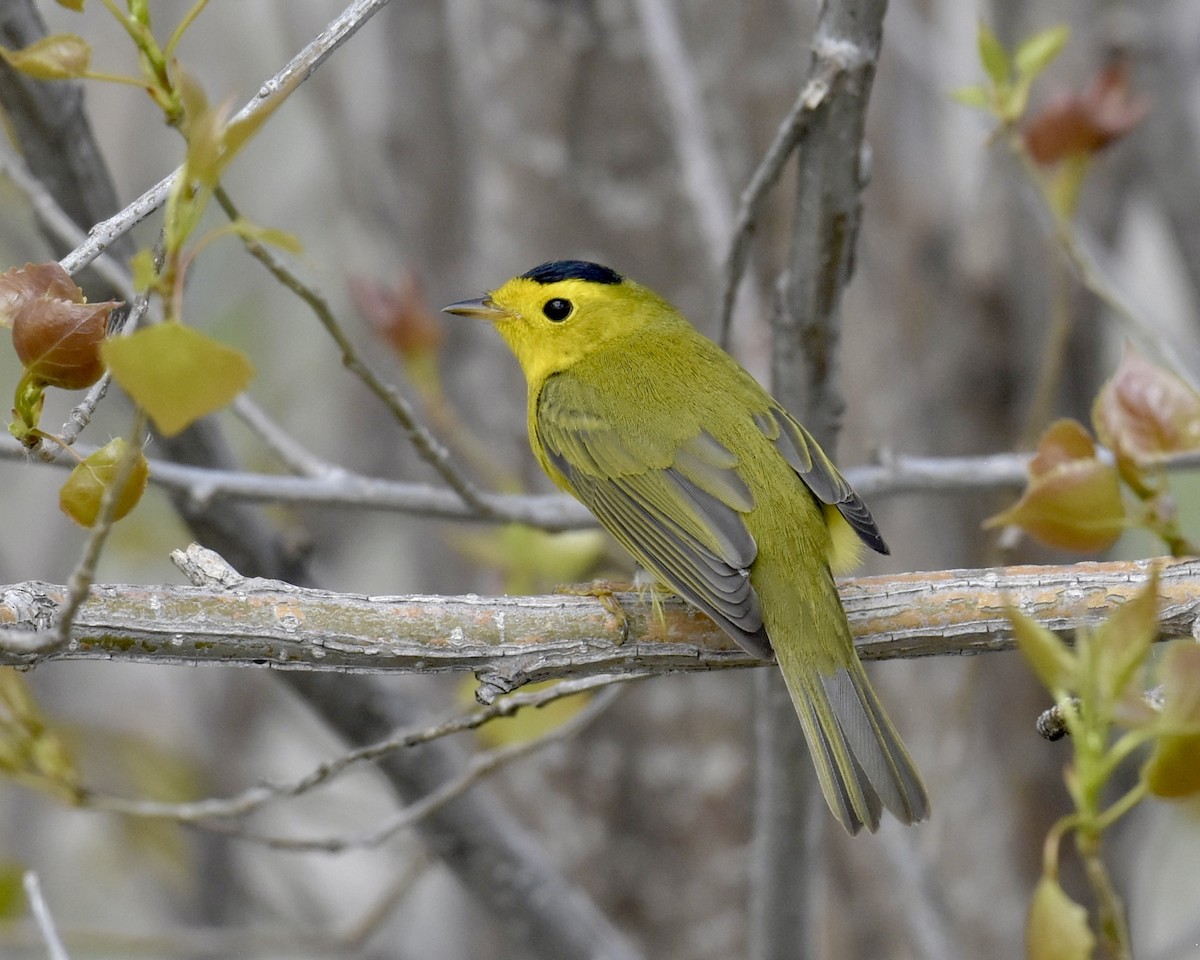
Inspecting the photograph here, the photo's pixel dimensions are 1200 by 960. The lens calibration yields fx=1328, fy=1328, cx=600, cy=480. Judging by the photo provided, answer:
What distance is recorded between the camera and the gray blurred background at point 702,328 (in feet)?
14.3

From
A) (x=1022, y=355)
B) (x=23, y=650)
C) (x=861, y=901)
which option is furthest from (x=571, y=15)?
(x=23, y=650)

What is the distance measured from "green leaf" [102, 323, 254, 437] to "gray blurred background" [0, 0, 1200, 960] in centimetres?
244

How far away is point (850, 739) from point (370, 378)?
118cm

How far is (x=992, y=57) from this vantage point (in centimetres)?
271

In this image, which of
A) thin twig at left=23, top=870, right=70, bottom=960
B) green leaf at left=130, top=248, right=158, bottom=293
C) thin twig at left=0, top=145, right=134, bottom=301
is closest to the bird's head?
thin twig at left=0, top=145, right=134, bottom=301

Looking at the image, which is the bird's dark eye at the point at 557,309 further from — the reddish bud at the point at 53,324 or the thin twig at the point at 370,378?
the reddish bud at the point at 53,324

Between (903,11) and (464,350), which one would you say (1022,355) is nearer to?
(903,11)

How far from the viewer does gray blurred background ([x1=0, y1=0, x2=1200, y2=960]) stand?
4.37 meters

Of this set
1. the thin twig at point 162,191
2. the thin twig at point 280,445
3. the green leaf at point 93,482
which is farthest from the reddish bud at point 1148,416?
the thin twig at point 280,445

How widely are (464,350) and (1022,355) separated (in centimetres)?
211

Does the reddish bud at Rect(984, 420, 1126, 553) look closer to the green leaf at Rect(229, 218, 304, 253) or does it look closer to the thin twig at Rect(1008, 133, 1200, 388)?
the green leaf at Rect(229, 218, 304, 253)

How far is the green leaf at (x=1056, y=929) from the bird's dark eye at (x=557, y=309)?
258 centimetres

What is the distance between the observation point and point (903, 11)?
4.88 meters

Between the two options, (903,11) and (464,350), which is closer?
(903,11)
